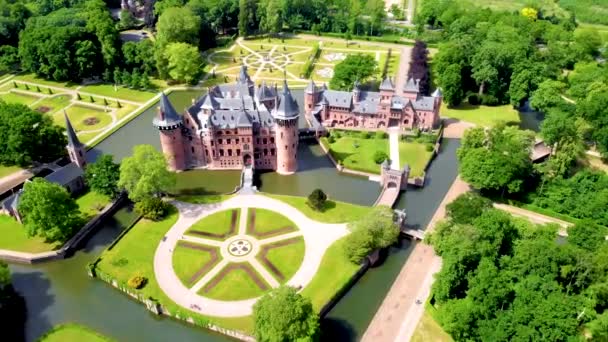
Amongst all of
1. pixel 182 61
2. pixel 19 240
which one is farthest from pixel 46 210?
pixel 182 61

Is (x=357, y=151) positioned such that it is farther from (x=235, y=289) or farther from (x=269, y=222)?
(x=235, y=289)

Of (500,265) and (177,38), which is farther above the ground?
(177,38)

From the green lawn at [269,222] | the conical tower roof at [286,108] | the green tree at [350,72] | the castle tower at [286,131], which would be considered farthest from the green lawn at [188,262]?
the green tree at [350,72]

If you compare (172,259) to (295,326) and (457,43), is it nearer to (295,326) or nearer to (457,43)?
(295,326)

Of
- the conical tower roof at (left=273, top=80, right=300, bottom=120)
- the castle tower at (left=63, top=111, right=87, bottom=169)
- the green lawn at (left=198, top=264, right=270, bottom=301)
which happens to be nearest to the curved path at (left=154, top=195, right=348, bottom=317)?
the green lawn at (left=198, top=264, right=270, bottom=301)

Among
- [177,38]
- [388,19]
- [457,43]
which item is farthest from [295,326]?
[388,19]
